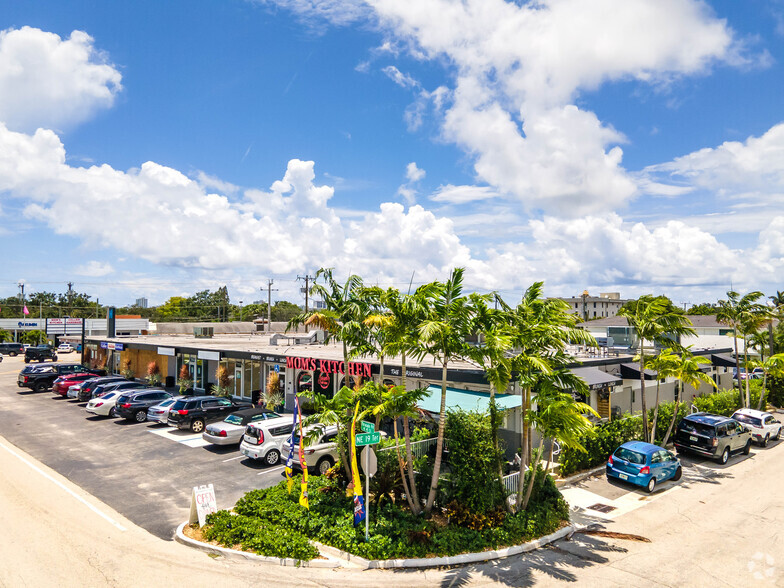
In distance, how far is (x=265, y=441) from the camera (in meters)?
18.3

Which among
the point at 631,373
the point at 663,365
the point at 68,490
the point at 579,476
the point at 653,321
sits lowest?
the point at 579,476

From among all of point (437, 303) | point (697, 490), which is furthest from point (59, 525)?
point (697, 490)

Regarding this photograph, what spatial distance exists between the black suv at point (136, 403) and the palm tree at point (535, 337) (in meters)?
21.6

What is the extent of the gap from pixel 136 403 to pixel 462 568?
865 inches

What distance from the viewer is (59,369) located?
126 feet

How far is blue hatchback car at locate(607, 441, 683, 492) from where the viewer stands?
16.8 m

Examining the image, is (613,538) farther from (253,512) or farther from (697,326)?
(697,326)

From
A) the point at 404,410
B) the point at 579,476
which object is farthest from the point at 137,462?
the point at 579,476

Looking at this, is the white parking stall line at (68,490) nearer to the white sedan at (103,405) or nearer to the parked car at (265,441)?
the parked car at (265,441)

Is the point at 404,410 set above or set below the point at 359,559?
above

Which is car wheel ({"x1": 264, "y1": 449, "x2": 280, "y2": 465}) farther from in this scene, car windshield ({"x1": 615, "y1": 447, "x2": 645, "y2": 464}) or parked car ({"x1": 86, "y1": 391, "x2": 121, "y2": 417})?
parked car ({"x1": 86, "y1": 391, "x2": 121, "y2": 417})

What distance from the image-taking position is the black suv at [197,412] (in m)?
23.5

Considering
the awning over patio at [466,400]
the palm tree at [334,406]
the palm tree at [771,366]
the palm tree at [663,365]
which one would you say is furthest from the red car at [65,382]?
the palm tree at [771,366]

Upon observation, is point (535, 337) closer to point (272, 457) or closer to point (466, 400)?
point (466, 400)
